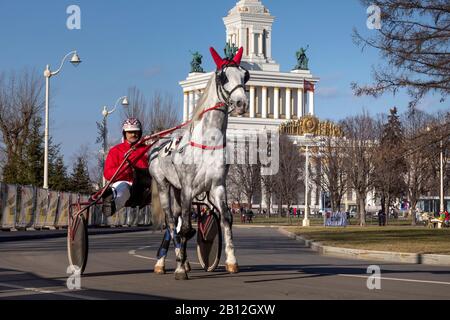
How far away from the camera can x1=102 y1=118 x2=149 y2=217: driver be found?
16062mm

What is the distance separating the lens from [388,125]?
90.3 m

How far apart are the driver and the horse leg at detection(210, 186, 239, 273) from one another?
6.19ft

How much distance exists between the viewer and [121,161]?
53.9 feet

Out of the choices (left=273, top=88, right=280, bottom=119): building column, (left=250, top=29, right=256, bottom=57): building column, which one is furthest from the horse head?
A: (left=250, top=29, right=256, bottom=57): building column

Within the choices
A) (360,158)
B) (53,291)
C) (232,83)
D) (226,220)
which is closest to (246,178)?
(360,158)

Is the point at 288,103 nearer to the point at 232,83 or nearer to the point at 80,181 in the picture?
the point at 80,181

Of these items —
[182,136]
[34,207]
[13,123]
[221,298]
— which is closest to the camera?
[221,298]

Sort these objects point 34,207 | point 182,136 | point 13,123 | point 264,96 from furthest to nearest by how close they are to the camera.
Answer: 1. point 264,96
2. point 13,123
3. point 34,207
4. point 182,136

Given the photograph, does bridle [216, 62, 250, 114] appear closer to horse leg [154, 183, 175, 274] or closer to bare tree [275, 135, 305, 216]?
horse leg [154, 183, 175, 274]

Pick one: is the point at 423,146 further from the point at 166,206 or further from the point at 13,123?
the point at 13,123

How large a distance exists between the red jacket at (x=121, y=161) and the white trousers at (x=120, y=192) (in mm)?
160
